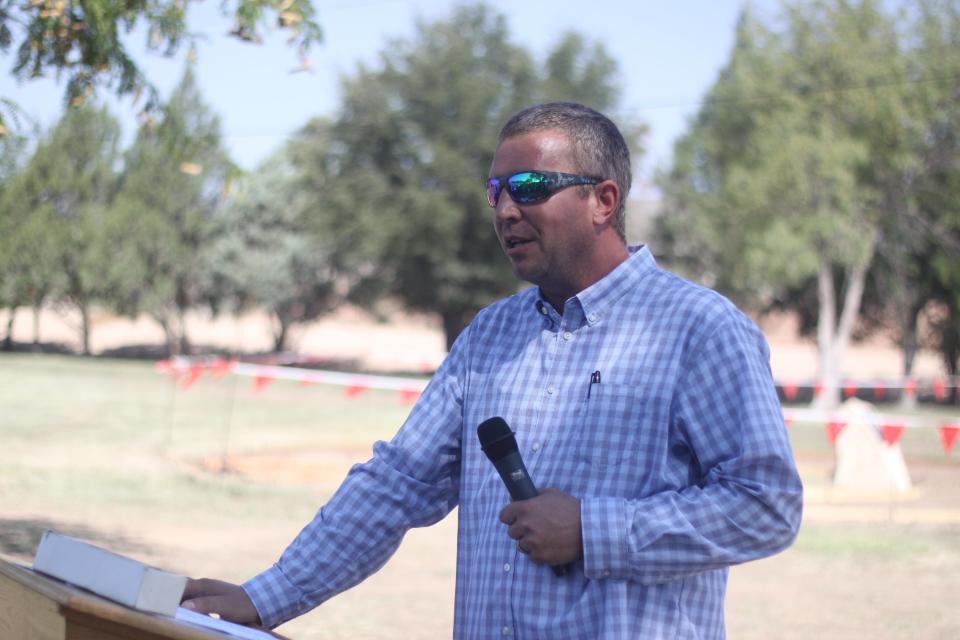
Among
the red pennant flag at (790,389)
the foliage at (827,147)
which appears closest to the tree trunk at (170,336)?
the foliage at (827,147)

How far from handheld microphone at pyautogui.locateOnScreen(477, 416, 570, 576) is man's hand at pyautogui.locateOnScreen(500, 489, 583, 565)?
32 mm

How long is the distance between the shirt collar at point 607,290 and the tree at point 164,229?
157ft

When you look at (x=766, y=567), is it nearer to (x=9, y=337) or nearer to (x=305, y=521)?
(x=305, y=521)

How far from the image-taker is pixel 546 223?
2.62 m

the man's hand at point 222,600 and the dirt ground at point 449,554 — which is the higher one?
the man's hand at point 222,600

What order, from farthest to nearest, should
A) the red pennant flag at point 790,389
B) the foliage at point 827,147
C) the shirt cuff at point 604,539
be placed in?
the foliage at point 827,147 → the red pennant flag at point 790,389 → the shirt cuff at point 604,539

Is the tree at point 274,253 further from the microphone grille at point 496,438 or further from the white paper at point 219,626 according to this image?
the white paper at point 219,626

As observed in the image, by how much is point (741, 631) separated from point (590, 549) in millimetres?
6452

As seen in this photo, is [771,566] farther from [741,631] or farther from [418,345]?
[418,345]

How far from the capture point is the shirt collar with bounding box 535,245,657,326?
263 cm

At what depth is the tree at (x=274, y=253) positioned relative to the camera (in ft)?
173

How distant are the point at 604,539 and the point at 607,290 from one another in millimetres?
574

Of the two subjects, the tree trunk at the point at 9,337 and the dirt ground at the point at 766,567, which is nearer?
the dirt ground at the point at 766,567

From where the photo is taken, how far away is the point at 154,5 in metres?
7.06
